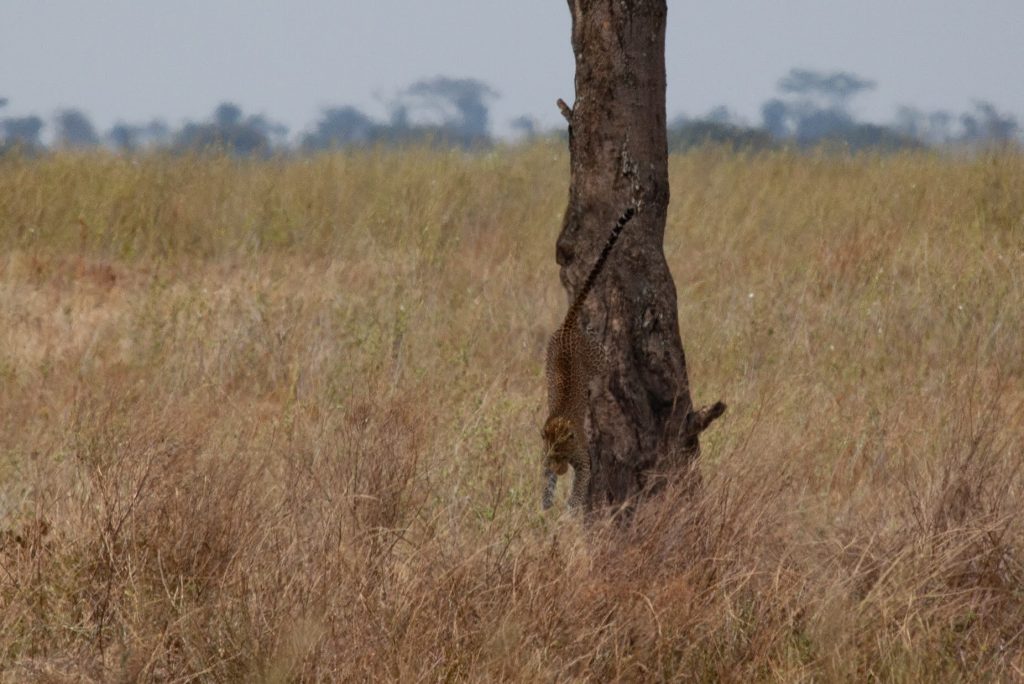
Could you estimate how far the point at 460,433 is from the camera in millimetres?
5418

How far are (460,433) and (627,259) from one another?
1.18 metres

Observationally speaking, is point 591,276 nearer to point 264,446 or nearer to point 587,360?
point 587,360

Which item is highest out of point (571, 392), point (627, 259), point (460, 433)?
point (627, 259)

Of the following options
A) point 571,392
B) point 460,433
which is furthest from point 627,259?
point 460,433

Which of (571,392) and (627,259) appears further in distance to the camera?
(627,259)

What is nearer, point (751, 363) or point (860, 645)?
point (860, 645)

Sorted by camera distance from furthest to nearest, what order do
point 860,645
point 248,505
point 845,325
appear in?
point 845,325 → point 248,505 → point 860,645

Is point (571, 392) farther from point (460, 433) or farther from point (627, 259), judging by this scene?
point (460, 433)

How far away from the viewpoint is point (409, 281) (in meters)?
8.70

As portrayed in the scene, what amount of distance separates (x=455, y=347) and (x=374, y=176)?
4.13m

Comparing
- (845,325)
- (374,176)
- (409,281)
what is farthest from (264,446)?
(374,176)

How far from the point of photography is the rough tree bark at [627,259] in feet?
15.2

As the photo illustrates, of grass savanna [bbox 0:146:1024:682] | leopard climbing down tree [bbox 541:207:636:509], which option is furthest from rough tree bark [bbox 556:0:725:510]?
grass savanna [bbox 0:146:1024:682]

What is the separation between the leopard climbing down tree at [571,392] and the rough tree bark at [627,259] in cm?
16
